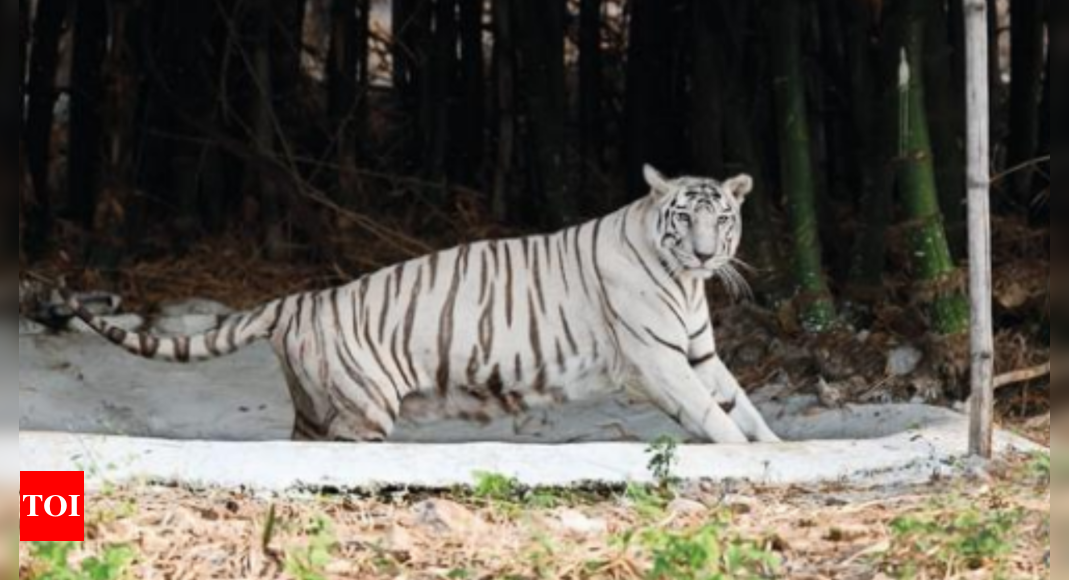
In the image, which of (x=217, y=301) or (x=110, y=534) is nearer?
(x=110, y=534)

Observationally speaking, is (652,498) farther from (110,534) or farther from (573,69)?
(573,69)

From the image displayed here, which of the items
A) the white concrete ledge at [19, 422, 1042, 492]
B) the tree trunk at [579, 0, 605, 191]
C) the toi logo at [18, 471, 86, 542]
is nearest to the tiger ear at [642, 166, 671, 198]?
the white concrete ledge at [19, 422, 1042, 492]

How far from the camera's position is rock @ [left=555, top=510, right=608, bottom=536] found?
520 cm

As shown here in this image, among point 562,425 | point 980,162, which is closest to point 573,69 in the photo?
point 562,425

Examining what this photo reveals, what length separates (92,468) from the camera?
5512mm

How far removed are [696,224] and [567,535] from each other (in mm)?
1639

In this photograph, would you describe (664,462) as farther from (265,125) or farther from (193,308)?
(265,125)

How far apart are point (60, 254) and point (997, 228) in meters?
3.88

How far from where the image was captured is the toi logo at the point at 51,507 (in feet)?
15.8

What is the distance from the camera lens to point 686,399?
6.44m

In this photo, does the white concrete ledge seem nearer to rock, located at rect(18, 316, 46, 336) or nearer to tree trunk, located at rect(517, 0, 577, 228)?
rock, located at rect(18, 316, 46, 336)

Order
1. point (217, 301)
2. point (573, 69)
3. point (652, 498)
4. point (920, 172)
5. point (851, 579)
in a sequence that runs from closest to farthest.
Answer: point (851, 579) → point (652, 498) → point (920, 172) → point (217, 301) → point (573, 69)

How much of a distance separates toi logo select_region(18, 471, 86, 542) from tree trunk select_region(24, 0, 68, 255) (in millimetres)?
4337

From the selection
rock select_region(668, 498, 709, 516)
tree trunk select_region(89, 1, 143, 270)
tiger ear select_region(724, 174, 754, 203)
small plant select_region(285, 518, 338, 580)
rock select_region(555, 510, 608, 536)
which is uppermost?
tree trunk select_region(89, 1, 143, 270)
